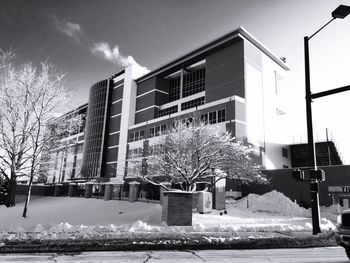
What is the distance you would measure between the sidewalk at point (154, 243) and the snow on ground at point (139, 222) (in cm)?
103

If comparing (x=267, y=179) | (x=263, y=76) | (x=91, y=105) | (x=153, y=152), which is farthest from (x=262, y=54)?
(x=91, y=105)

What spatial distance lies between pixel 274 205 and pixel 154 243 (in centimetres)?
2050

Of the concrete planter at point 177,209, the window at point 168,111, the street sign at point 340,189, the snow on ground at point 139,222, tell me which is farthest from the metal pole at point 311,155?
the window at point 168,111

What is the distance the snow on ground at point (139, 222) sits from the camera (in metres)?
11.1

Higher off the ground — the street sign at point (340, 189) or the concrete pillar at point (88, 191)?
the street sign at point (340, 189)

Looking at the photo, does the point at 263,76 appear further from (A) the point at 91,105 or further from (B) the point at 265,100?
(A) the point at 91,105

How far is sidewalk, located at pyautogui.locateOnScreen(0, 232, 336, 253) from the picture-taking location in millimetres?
8017

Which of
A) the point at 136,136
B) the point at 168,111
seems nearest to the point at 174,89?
the point at 168,111

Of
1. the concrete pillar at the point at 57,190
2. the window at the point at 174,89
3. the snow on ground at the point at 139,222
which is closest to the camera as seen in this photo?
the snow on ground at the point at 139,222

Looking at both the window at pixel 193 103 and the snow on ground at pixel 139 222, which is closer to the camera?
the snow on ground at pixel 139 222

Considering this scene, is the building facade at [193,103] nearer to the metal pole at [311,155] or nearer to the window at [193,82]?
the window at [193,82]

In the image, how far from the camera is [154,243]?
8.73 meters

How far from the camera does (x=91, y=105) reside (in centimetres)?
7012

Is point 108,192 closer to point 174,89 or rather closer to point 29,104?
point 29,104
